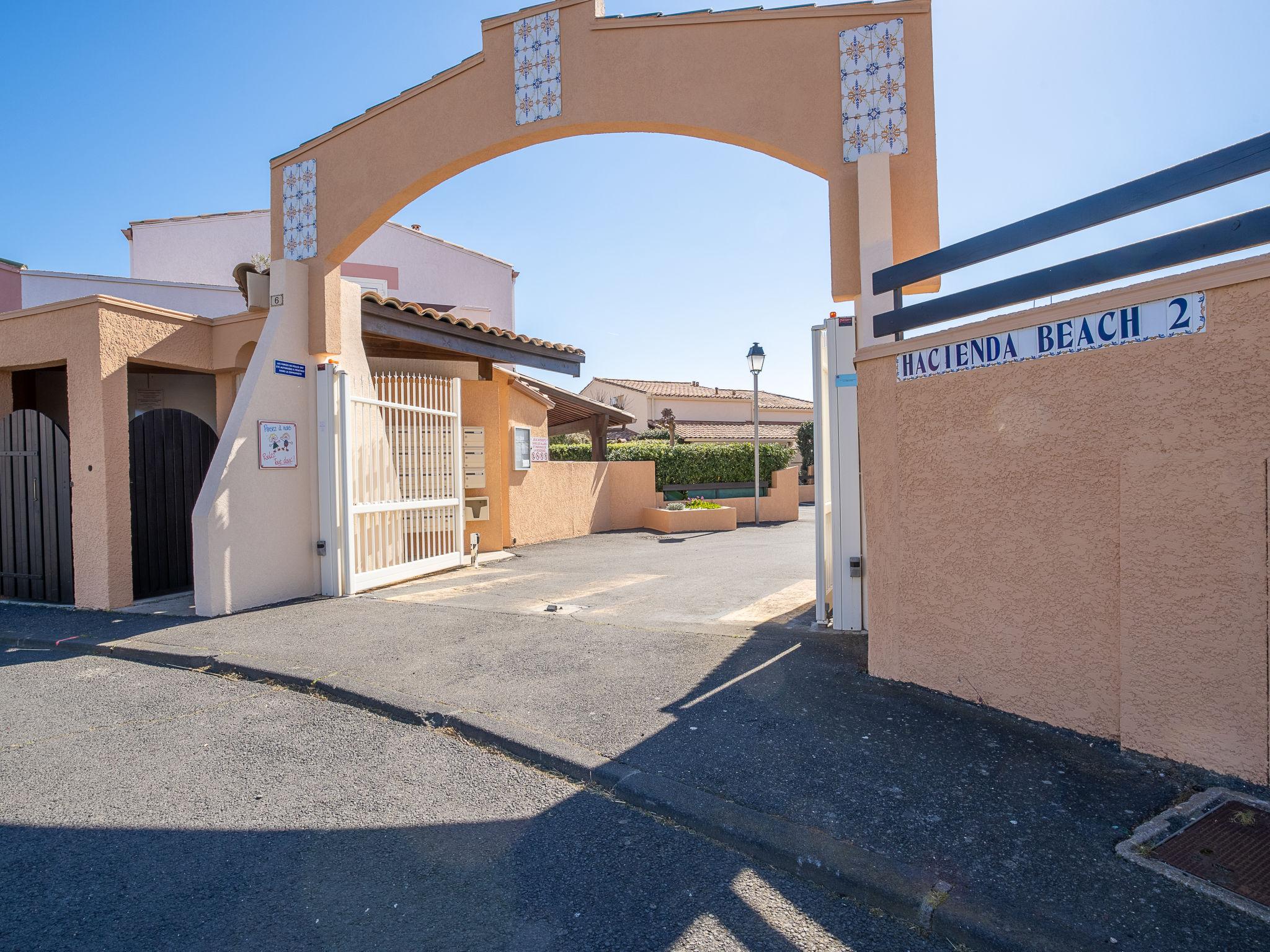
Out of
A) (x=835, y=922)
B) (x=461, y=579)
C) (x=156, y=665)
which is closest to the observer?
(x=835, y=922)

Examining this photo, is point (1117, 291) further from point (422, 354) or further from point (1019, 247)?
point (422, 354)

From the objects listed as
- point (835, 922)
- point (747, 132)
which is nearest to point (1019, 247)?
point (747, 132)

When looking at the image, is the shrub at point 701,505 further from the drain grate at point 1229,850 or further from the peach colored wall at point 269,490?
the drain grate at point 1229,850

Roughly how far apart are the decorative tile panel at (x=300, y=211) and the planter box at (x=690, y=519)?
33.7 ft

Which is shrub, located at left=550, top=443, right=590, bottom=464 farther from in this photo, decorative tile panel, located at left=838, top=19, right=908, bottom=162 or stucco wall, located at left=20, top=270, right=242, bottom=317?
decorative tile panel, located at left=838, top=19, right=908, bottom=162

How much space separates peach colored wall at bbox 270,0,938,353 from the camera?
571 cm

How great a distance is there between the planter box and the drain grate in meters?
14.1

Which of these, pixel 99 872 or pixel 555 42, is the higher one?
pixel 555 42

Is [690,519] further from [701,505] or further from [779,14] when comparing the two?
[779,14]

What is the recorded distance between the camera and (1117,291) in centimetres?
338

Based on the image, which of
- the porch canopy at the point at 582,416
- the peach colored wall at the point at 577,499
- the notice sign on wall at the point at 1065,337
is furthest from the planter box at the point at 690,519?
the notice sign on wall at the point at 1065,337

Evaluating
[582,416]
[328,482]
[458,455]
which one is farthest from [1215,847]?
[582,416]

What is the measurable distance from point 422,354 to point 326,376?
305 cm

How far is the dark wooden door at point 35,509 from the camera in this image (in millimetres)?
7902
